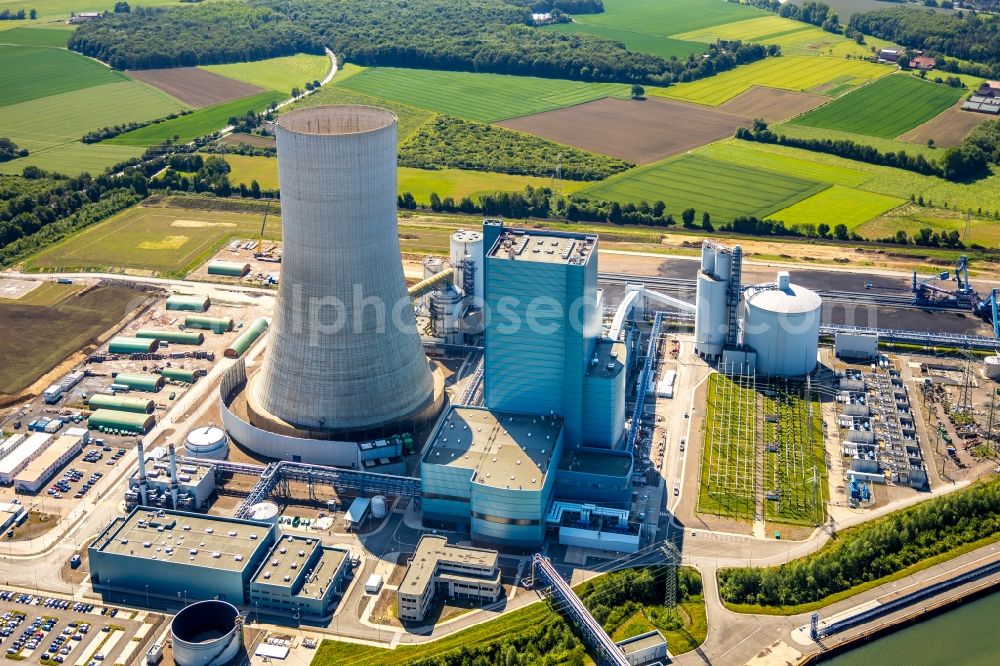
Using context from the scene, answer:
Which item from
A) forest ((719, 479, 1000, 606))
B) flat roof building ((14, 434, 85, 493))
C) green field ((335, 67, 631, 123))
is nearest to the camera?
forest ((719, 479, 1000, 606))

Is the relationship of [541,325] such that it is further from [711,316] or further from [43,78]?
[43,78]

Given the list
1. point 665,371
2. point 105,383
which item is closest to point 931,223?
point 665,371

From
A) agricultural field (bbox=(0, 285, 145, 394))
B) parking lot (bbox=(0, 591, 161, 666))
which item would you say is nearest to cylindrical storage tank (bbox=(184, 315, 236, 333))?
agricultural field (bbox=(0, 285, 145, 394))

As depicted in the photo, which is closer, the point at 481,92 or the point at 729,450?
the point at 729,450

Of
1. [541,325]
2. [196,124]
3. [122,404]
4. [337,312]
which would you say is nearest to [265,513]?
[337,312]

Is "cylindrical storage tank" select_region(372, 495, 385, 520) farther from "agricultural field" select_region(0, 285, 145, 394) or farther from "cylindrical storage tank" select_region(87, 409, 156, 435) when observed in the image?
"agricultural field" select_region(0, 285, 145, 394)

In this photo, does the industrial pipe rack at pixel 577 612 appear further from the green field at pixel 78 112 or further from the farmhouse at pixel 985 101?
the farmhouse at pixel 985 101
